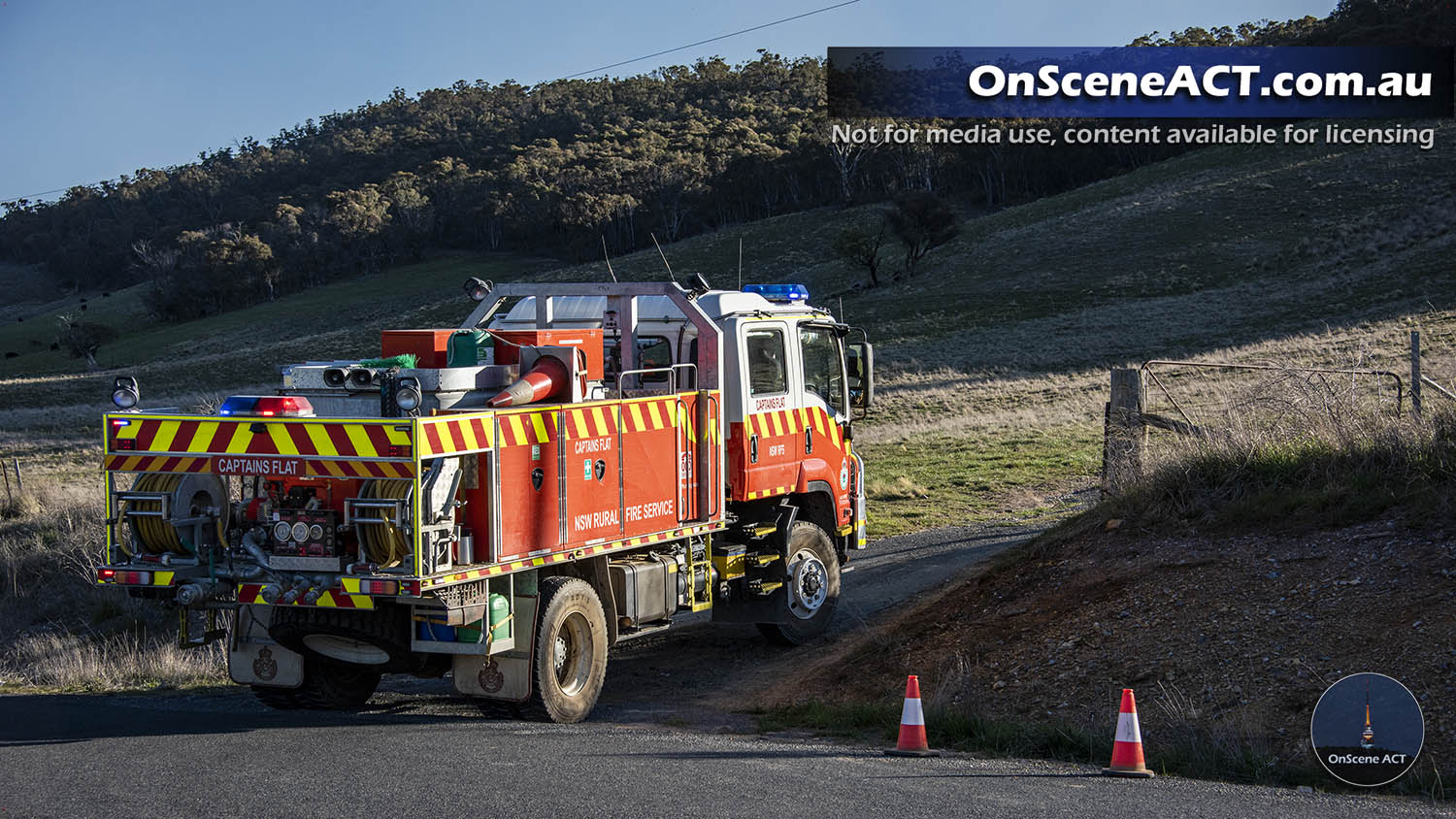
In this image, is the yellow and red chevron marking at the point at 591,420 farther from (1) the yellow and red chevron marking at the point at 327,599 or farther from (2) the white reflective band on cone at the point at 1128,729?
(2) the white reflective band on cone at the point at 1128,729

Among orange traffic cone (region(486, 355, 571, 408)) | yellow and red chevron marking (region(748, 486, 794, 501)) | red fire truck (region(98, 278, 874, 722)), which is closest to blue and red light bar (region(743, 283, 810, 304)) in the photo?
red fire truck (region(98, 278, 874, 722))

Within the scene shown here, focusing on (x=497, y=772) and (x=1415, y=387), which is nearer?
(x=497, y=772)

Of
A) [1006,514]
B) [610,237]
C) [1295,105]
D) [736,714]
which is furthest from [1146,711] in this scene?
[610,237]

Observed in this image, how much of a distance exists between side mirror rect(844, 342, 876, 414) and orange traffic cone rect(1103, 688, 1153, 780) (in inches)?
250

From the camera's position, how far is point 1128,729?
727cm

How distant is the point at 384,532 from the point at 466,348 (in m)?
2.11

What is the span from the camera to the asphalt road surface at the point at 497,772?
6.66 metres

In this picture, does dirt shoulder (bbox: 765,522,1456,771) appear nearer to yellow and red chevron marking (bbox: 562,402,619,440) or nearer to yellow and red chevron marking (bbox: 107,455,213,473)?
yellow and red chevron marking (bbox: 562,402,619,440)

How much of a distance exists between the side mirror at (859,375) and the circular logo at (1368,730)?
21.3 feet

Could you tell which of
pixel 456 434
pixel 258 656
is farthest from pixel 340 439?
pixel 258 656

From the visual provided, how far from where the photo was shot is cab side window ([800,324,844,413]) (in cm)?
1319

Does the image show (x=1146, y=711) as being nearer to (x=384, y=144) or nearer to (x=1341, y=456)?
(x=1341, y=456)

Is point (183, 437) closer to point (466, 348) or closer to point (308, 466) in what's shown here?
point (308, 466)

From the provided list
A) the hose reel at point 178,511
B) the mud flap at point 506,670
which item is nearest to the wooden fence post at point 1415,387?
the mud flap at point 506,670
